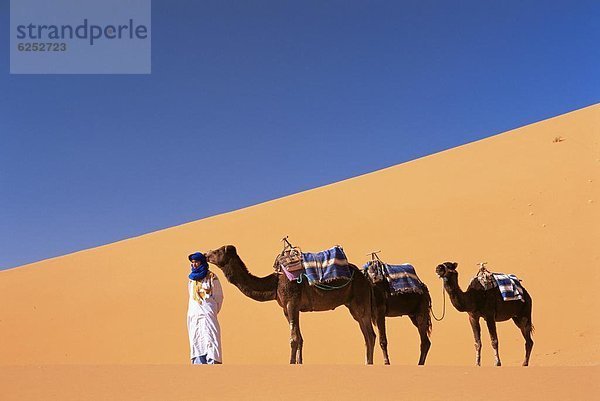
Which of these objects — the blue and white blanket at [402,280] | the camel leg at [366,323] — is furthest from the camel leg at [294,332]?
the blue and white blanket at [402,280]

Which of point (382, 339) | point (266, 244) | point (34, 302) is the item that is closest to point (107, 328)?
point (34, 302)

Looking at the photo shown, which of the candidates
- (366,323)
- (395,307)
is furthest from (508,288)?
(366,323)

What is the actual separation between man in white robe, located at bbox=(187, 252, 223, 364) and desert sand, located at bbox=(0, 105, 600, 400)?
2.28 metres

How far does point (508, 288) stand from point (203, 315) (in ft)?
20.3

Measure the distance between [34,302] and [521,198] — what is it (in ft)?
49.2

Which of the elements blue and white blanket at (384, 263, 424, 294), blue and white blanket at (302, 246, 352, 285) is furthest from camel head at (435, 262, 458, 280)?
blue and white blanket at (302, 246, 352, 285)

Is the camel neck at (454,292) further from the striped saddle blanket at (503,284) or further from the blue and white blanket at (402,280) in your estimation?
the striped saddle blanket at (503,284)

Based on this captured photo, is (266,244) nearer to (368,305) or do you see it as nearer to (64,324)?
(64,324)

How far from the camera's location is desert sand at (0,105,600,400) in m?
6.98

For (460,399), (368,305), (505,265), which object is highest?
(505,265)

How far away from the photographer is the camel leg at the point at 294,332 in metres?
9.95

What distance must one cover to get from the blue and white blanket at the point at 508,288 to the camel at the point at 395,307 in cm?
139

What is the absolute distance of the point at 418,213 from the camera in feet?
82.0

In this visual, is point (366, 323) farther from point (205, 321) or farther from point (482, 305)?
point (482, 305)
